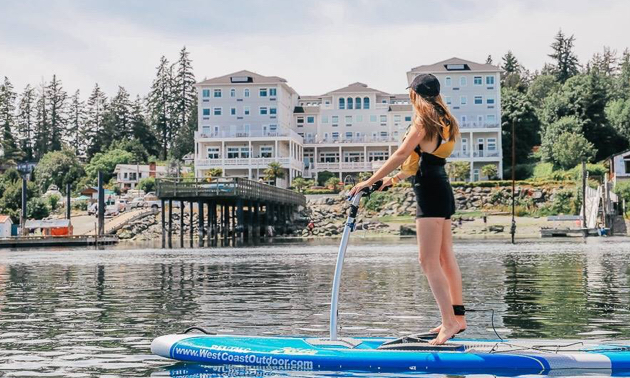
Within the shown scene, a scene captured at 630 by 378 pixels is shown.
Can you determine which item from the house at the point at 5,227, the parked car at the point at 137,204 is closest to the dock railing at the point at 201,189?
the house at the point at 5,227

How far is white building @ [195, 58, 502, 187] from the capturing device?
104 metres

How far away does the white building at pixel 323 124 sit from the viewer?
343ft

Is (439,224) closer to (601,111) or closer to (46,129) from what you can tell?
(601,111)

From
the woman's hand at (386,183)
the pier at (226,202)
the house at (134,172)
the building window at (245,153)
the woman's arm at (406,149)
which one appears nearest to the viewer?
the woman's arm at (406,149)

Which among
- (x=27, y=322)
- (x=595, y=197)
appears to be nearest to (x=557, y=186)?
(x=595, y=197)

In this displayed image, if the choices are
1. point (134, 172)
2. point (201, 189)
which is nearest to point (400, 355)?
point (201, 189)

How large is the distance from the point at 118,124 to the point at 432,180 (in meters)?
141

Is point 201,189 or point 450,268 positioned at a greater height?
point 201,189

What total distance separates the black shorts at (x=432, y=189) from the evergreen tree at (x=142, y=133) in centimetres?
13720

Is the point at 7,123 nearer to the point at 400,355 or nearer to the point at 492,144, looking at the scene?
the point at 492,144

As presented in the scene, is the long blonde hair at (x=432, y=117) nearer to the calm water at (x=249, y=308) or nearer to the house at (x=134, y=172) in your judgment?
the calm water at (x=249, y=308)

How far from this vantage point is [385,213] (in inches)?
3445

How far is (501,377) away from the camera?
291 inches

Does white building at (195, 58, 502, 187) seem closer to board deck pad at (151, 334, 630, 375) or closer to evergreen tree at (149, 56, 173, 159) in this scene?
evergreen tree at (149, 56, 173, 159)
